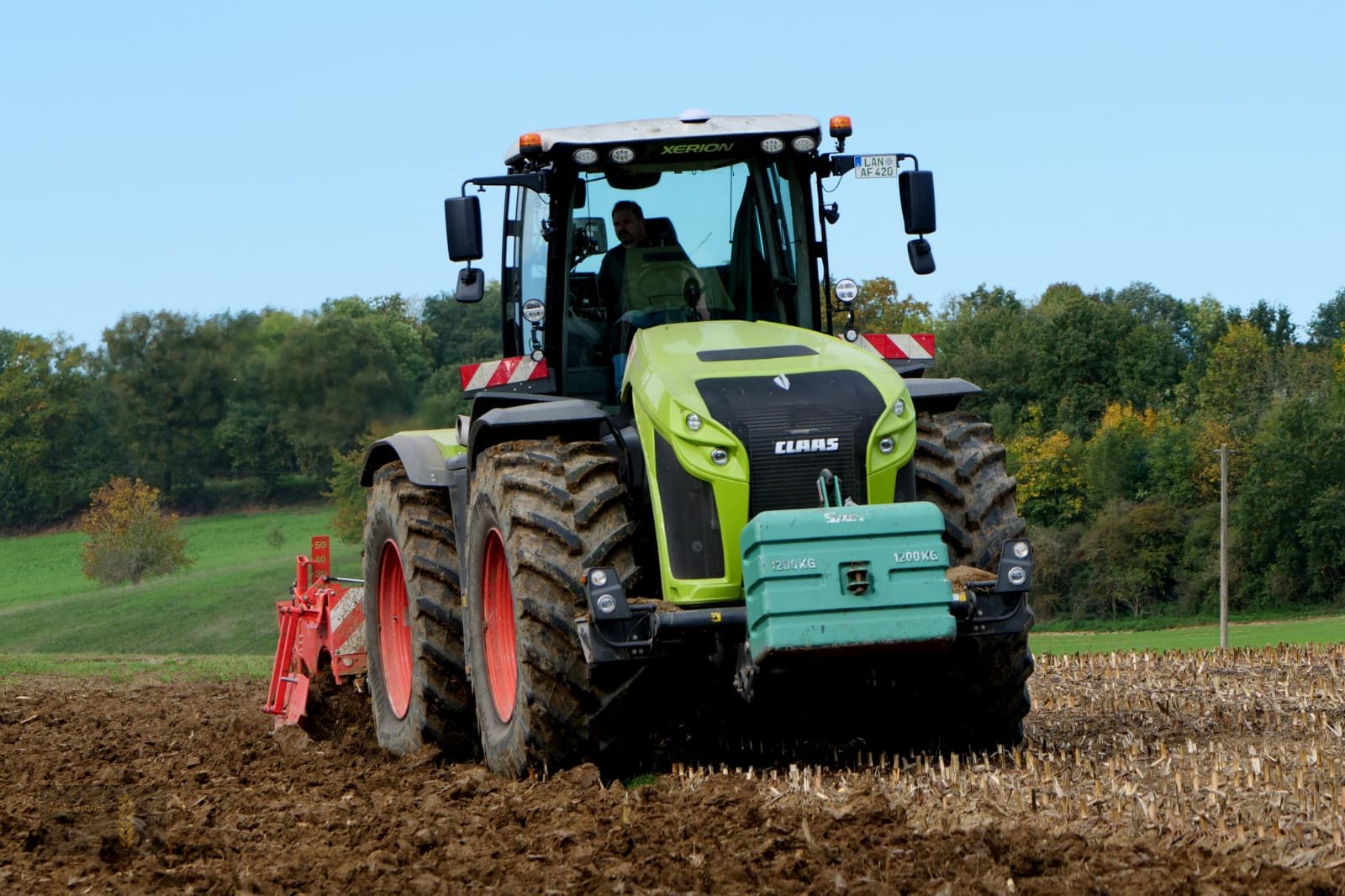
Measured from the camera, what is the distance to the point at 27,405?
6394 cm

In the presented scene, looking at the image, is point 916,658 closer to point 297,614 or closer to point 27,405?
point 297,614

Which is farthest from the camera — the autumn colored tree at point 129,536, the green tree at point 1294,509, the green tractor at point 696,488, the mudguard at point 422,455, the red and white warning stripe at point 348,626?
the green tree at point 1294,509

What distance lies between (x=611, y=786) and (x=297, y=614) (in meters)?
4.89

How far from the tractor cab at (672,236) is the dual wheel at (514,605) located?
1000mm

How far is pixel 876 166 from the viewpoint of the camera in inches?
344

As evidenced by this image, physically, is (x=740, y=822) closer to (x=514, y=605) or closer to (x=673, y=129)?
(x=514, y=605)

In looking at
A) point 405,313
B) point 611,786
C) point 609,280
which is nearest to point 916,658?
point 611,786

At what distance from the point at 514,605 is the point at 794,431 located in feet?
4.71

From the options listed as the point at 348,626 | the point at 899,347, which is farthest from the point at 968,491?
the point at 348,626

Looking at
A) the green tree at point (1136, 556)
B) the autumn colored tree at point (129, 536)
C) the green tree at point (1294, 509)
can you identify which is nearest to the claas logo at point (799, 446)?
the autumn colored tree at point (129, 536)

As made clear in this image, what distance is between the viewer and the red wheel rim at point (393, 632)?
10.4 m

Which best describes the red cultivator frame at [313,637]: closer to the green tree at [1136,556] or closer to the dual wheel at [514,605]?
the dual wheel at [514,605]

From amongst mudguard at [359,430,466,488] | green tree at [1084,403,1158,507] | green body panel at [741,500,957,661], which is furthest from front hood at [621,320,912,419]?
green tree at [1084,403,1158,507]

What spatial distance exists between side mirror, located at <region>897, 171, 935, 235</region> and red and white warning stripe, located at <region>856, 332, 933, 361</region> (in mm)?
658
